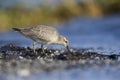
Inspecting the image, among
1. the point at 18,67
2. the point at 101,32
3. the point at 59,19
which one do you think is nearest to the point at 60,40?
the point at 18,67

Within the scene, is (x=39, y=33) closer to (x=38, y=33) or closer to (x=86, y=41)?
(x=38, y=33)

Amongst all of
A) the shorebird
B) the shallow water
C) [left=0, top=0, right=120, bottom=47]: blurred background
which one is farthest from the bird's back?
[left=0, top=0, right=120, bottom=47]: blurred background

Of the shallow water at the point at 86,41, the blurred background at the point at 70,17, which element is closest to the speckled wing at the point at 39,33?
the shallow water at the point at 86,41

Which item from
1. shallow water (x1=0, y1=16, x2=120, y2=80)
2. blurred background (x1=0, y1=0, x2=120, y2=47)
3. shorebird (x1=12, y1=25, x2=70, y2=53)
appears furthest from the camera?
blurred background (x1=0, y1=0, x2=120, y2=47)

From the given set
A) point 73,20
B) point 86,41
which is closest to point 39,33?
point 86,41

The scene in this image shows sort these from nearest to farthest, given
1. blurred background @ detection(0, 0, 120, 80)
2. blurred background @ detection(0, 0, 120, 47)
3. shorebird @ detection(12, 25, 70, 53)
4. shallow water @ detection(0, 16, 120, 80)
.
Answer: shallow water @ detection(0, 16, 120, 80)
shorebird @ detection(12, 25, 70, 53)
blurred background @ detection(0, 0, 120, 80)
blurred background @ detection(0, 0, 120, 47)

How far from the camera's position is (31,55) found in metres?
19.0

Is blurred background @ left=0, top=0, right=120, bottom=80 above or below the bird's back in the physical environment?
above

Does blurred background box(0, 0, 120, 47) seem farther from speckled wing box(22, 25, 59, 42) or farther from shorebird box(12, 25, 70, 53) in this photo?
speckled wing box(22, 25, 59, 42)

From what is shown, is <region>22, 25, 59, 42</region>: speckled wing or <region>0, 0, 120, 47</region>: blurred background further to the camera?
<region>0, 0, 120, 47</region>: blurred background

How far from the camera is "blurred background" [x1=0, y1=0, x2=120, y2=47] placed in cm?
3048

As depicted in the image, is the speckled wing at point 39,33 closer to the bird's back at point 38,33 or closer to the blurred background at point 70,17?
the bird's back at point 38,33

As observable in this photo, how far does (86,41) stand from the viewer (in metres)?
26.7

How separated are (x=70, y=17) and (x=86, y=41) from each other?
10629mm
